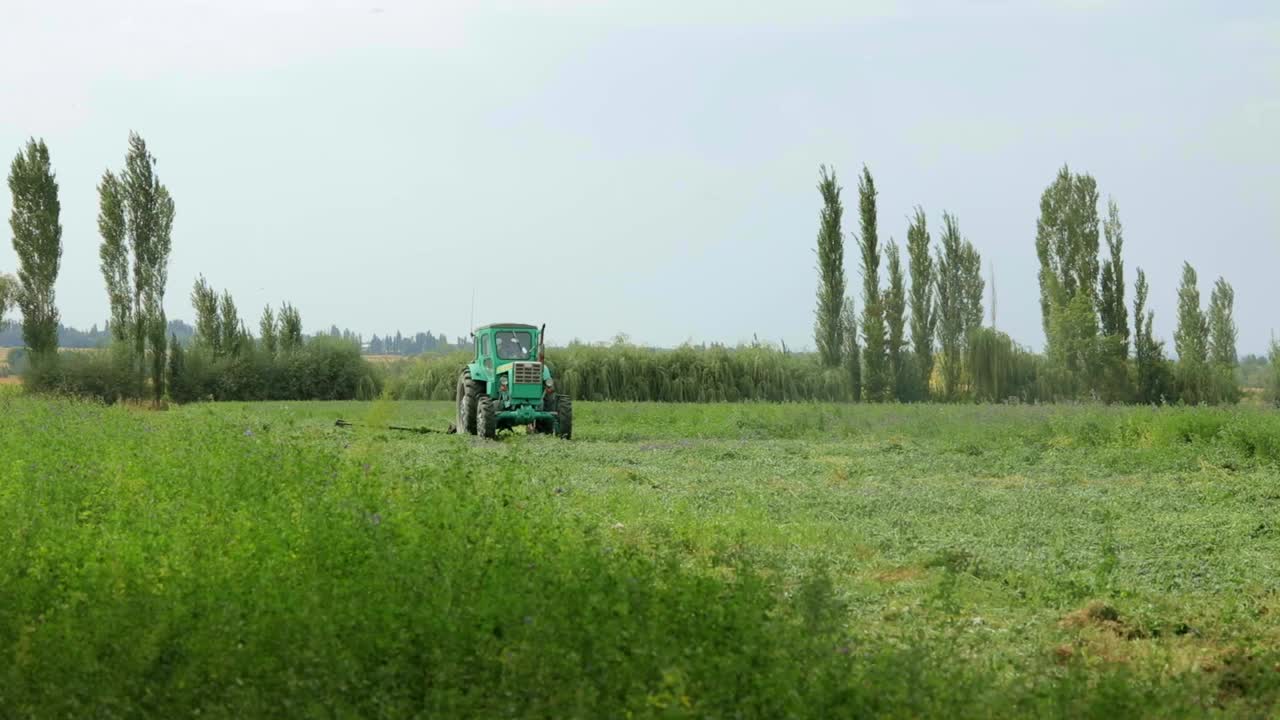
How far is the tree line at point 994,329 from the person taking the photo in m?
31.9

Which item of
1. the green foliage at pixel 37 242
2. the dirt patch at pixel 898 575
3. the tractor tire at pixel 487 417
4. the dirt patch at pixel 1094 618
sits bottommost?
the dirt patch at pixel 1094 618

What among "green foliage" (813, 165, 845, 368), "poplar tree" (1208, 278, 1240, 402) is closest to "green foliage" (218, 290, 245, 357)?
"green foliage" (813, 165, 845, 368)

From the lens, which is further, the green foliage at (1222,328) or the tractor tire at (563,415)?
the green foliage at (1222,328)

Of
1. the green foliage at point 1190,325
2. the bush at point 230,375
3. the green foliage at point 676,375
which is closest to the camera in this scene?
the green foliage at point 676,375

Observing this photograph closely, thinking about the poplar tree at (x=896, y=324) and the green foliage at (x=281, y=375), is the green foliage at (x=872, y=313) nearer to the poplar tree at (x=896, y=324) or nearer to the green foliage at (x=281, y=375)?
the poplar tree at (x=896, y=324)

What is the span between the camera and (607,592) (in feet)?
17.8

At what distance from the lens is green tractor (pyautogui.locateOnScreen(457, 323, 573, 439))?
58.9ft

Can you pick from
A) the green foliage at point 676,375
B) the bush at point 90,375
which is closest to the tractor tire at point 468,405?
the green foliage at point 676,375

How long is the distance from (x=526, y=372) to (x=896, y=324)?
16936 mm

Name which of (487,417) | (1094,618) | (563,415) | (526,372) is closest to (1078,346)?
(563,415)

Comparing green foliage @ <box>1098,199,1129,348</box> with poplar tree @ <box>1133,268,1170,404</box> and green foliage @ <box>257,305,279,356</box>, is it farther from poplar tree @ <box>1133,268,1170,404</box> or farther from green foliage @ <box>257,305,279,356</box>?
green foliage @ <box>257,305,279,356</box>

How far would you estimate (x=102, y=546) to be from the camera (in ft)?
21.1

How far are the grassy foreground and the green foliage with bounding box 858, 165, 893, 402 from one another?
62.8 ft

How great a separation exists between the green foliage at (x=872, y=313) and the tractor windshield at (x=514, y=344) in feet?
49.3
